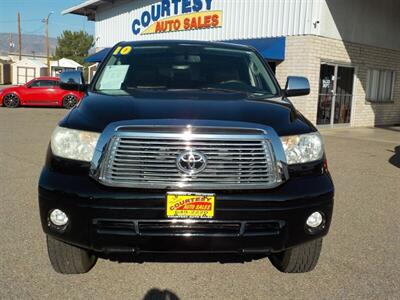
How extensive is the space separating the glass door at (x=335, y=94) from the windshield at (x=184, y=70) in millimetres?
10865

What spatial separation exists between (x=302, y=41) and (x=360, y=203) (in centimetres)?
920

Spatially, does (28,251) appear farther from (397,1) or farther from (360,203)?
(397,1)

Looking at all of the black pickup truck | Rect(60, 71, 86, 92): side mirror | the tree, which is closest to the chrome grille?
the black pickup truck

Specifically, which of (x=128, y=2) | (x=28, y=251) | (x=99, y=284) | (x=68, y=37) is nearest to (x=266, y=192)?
(x=99, y=284)

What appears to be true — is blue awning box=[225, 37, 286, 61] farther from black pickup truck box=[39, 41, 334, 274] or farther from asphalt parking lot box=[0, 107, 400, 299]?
black pickup truck box=[39, 41, 334, 274]

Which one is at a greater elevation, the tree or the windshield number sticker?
the tree

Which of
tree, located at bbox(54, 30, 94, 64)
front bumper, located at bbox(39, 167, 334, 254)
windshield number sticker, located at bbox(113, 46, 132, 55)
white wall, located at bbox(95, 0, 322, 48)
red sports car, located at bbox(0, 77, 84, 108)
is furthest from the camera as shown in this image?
tree, located at bbox(54, 30, 94, 64)

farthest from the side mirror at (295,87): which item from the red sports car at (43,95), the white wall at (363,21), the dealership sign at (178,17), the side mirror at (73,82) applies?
the red sports car at (43,95)

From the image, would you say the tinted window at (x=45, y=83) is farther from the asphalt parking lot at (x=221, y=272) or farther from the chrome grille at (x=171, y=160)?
the chrome grille at (x=171, y=160)

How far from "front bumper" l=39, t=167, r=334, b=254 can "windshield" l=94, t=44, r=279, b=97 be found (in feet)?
3.89

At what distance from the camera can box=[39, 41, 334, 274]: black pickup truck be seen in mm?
2674

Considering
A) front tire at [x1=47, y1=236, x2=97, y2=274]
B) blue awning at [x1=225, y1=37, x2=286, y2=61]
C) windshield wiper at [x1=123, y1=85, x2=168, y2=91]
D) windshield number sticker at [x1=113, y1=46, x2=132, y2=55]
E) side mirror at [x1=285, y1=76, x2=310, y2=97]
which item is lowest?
front tire at [x1=47, y1=236, x2=97, y2=274]

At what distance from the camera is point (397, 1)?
669 inches

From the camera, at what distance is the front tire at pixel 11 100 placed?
67.8ft
